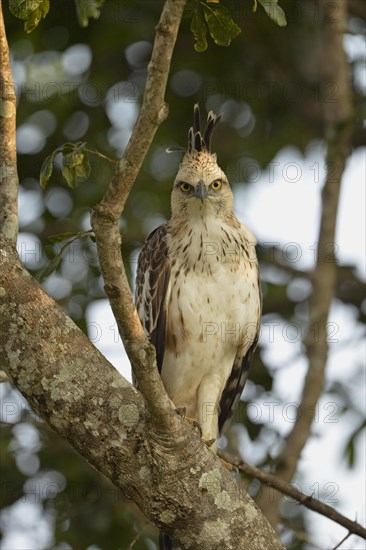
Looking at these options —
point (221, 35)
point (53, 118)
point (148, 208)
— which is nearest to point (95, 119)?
point (53, 118)

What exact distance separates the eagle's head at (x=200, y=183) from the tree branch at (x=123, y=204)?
7.75ft

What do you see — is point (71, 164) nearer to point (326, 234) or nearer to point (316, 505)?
point (316, 505)

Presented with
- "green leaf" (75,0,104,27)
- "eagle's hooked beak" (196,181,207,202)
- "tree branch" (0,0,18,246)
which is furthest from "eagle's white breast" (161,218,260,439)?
"green leaf" (75,0,104,27)

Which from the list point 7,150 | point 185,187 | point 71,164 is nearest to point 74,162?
point 71,164

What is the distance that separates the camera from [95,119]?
7.44 m

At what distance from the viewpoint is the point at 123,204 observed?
3.17 m

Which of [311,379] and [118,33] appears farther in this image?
[118,33]

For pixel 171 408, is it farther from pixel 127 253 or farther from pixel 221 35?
pixel 127 253

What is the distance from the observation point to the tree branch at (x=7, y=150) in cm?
382

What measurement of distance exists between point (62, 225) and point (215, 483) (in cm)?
384

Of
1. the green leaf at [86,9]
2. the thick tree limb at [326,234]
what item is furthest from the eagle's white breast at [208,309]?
the green leaf at [86,9]

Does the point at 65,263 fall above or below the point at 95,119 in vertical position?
below

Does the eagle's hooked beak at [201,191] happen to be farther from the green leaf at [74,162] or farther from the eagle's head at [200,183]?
the green leaf at [74,162]

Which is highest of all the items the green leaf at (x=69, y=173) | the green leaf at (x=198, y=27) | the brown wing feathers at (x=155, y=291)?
the green leaf at (x=198, y=27)
